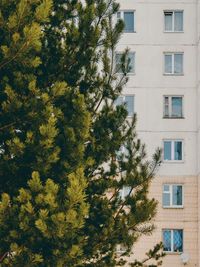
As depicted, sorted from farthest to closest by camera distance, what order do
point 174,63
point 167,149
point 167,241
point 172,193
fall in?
point 174,63 < point 167,149 < point 172,193 < point 167,241

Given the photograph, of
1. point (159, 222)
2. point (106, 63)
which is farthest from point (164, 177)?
point (106, 63)

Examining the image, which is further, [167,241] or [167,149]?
[167,149]

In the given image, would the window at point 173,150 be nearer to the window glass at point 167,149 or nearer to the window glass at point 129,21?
the window glass at point 167,149

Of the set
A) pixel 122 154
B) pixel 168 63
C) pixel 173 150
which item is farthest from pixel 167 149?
pixel 122 154

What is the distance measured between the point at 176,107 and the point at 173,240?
6046 millimetres

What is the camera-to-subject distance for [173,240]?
3881 cm

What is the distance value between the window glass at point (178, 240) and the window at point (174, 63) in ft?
23.9

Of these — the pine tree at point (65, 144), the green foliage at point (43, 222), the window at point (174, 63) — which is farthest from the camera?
the window at point (174, 63)

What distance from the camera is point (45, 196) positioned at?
1266cm

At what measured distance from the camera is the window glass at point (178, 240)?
38750mm

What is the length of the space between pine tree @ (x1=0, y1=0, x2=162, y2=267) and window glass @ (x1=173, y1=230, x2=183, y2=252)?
2150 cm

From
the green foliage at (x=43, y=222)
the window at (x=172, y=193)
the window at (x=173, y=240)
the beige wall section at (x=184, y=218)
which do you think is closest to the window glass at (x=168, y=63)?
the beige wall section at (x=184, y=218)

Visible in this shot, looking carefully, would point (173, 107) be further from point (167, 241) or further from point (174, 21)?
point (167, 241)

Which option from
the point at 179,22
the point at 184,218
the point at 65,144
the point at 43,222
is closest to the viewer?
the point at 43,222
